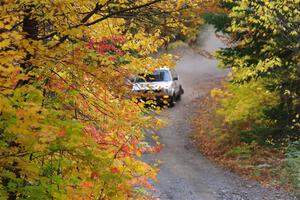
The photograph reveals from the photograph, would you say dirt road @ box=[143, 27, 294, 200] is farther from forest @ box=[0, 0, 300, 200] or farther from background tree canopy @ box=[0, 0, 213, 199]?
background tree canopy @ box=[0, 0, 213, 199]

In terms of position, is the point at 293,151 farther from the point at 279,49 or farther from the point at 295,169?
the point at 279,49


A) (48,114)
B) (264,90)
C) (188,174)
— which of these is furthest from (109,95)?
(264,90)

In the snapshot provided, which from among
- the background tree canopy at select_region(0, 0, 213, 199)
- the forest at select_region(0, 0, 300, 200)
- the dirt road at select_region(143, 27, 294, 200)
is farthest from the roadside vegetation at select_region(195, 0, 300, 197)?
the background tree canopy at select_region(0, 0, 213, 199)

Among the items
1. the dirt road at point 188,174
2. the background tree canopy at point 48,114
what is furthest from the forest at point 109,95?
the dirt road at point 188,174

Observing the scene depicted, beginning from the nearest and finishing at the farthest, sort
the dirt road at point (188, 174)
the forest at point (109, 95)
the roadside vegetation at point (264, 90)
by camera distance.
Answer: the forest at point (109, 95) → the dirt road at point (188, 174) → the roadside vegetation at point (264, 90)

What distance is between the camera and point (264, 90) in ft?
48.5

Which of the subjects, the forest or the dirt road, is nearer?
the forest

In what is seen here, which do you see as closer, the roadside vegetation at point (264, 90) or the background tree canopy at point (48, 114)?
the background tree canopy at point (48, 114)

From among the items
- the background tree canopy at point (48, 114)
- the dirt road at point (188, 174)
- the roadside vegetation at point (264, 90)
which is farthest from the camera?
the roadside vegetation at point (264, 90)

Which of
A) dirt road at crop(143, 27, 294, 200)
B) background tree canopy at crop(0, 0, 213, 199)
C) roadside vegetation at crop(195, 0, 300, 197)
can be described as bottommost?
dirt road at crop(143, 27, 294, 200)

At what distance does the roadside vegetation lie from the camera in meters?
12.5

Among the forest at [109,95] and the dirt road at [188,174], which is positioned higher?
the forest at [109,95]

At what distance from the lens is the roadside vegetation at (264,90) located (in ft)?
41.0

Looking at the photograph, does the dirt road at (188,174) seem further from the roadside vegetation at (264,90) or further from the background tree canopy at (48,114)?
the background tree canopy at (48,114)
